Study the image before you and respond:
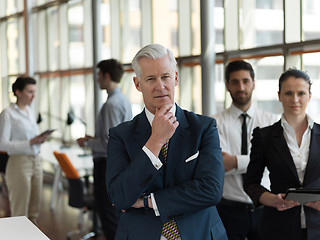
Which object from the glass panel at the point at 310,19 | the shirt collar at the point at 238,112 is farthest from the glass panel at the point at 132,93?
the shirt collar at the point at 238,112

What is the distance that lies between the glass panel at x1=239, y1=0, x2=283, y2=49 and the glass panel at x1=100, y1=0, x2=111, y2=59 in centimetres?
319

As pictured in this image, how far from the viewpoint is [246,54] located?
5.82 metres

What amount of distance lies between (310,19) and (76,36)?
18.4ft

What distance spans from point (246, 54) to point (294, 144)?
3.28 meters

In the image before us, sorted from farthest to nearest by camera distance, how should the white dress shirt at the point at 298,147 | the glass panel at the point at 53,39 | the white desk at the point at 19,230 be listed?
the glass panel at the point at 53,39 → the white dress shirt at the point at 298,147 → the white desk at the point at 19,230

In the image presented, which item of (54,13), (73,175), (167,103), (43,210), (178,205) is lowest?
(43,210)

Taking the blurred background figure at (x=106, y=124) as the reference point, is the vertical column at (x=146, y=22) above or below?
above

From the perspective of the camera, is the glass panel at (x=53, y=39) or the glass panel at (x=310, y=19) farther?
the glass panel at (x=53, y=39)

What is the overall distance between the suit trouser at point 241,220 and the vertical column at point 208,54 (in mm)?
2947

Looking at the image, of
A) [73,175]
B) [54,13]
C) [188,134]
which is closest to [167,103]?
[188,134]

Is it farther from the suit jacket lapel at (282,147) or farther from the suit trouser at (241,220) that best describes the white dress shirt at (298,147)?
the suit trouser at (241,220)

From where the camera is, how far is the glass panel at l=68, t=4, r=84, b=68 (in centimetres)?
940

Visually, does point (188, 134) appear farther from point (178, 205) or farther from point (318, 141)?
point (318, 141)

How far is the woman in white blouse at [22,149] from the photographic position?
17.4ft
